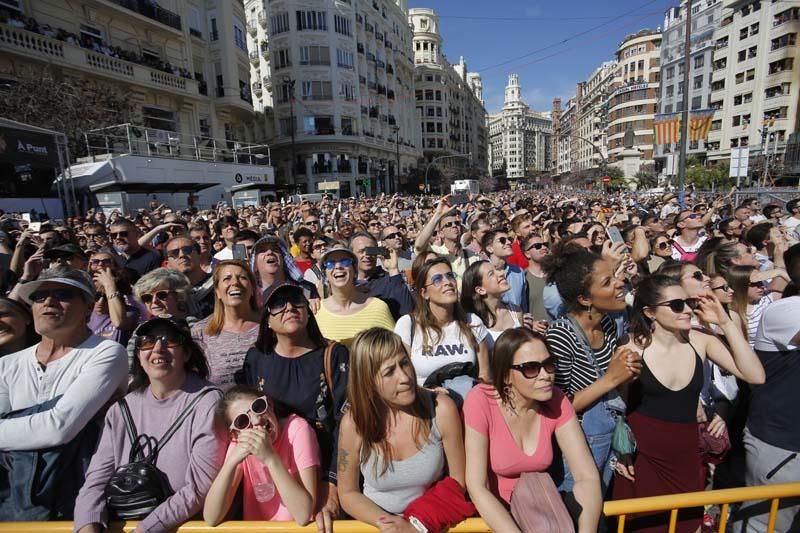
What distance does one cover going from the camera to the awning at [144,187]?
15609mm

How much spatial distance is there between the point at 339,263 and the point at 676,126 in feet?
63.7

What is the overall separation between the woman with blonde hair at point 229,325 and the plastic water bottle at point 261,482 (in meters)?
0.76

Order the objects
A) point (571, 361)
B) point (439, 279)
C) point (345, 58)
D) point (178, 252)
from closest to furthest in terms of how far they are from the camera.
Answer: point (571, 361)
point (439, 279)
point (178, 252)
point (345, 58)

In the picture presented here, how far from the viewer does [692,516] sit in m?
2.19

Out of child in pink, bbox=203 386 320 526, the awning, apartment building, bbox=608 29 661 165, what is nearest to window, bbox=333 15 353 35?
the awning

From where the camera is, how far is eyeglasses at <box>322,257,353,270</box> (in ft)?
11.4

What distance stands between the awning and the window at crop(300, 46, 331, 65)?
2811 centimetres

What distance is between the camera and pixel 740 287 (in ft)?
10.9

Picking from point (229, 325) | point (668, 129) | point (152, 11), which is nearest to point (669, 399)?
point (229, 325)

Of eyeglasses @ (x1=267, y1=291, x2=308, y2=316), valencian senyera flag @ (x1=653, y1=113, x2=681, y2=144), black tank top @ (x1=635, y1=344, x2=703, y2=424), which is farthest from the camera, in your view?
valencian senyera flag @ (x1=653, y1=113, x2=681, y2=144)

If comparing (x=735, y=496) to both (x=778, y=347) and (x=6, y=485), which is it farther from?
(x=6, y=485)

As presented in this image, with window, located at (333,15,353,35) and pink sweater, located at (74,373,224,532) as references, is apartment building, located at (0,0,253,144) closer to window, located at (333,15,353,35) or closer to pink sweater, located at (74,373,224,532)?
window, located at (333,15,353,35)

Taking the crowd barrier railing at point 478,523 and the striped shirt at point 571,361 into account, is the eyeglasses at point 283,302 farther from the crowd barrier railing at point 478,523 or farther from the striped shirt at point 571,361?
the striped shirt at point 571,361

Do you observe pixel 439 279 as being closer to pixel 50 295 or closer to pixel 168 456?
pixel 168 456
